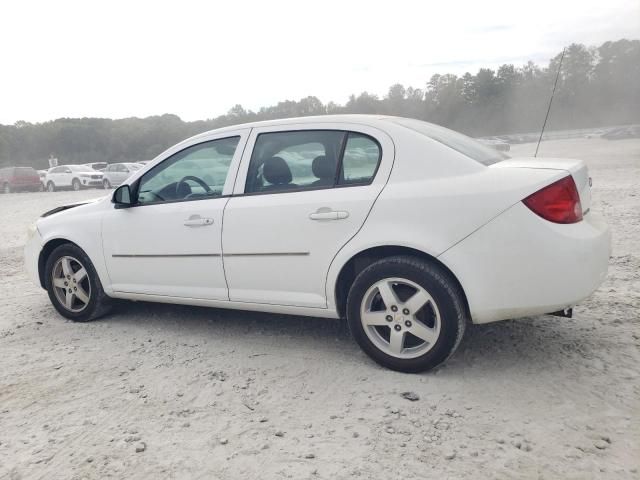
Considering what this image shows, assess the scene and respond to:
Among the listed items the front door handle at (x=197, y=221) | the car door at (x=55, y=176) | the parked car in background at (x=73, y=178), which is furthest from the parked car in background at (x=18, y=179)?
the front door handle at (x=197, y=221)

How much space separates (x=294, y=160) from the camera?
377cm

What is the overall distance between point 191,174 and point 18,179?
95.3 ft

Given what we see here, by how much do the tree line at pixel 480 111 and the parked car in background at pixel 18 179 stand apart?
28742 mm

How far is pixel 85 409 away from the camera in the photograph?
3143mm

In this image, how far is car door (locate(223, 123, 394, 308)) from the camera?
3408mm

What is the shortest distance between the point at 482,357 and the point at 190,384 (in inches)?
74.6

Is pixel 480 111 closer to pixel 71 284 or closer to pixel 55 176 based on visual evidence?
pixel 55 176

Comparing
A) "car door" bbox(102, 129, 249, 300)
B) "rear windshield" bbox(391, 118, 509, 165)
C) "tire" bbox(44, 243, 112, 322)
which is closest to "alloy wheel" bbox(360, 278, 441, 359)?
"rear windshield" bbox(391, 118, 509, 165)

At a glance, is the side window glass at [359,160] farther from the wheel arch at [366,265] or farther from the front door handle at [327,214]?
the wheel arch at [366,265]

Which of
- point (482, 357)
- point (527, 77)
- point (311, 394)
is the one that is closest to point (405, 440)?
point (311, 394)

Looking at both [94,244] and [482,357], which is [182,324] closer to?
[94,244]

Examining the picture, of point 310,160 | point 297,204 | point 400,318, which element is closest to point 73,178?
point 310,160

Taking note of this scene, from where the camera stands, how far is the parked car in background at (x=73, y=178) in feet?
92.1

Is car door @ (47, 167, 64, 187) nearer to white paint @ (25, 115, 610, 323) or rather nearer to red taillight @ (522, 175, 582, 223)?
white paint @ (25, 115, 610, 323)
